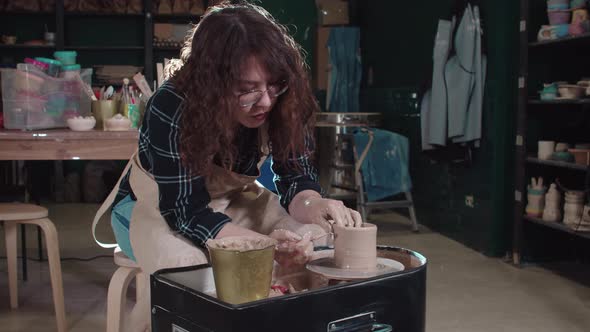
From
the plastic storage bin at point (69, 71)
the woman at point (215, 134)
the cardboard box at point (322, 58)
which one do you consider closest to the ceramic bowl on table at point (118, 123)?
the plastic storage bin at point (69, 71)

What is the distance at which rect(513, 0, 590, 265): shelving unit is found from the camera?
155 inches

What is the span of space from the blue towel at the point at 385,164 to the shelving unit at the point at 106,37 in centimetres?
269

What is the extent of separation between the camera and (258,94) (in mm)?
1537

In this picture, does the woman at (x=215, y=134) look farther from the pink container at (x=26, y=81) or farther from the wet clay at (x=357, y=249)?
the pink container at (x=26, y=81)

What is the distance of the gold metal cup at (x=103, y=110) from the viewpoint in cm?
317

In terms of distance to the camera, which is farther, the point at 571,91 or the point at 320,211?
the point at 571,91

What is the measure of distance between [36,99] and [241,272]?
2.16m

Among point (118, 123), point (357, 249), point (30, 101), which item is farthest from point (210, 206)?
point (30, 101)

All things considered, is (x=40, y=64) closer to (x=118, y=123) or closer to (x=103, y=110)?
(x=103, y=110)

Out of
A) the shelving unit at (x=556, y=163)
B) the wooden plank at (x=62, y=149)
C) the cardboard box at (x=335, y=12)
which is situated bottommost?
the shelving unit at (x=556, y=163)

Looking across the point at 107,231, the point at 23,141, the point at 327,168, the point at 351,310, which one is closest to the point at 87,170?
the point at 107,231

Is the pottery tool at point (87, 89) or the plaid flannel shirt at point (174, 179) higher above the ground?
the pottery tool at point (87, 89)

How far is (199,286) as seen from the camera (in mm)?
1346

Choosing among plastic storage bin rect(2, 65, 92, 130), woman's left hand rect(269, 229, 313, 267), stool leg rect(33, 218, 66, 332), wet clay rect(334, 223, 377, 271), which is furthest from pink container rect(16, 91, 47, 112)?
wet clay rect(334, 223, 377, 271)
